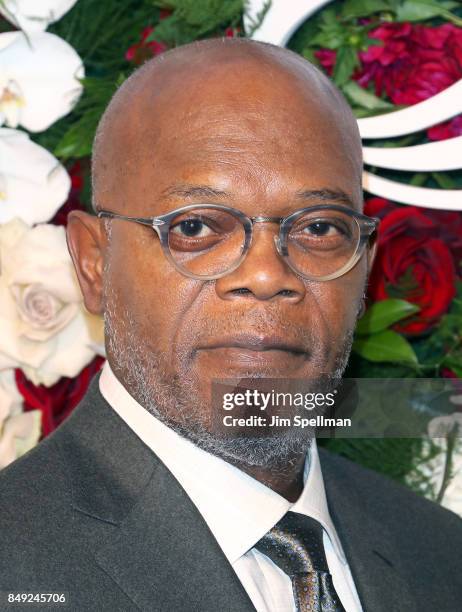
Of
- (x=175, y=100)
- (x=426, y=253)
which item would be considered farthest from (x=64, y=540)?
(x=426, y=253)

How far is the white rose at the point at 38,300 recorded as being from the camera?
6.16 feet

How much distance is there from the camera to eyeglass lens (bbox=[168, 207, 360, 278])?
4.55ft

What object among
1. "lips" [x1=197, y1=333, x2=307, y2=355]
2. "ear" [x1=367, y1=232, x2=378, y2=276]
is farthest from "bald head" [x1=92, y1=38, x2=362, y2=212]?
"lips" [x1=197, y1=333, x2=307, y2=355]

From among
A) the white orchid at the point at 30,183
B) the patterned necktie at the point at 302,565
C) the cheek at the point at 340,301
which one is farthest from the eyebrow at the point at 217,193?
the white orchid at the point at 30,183

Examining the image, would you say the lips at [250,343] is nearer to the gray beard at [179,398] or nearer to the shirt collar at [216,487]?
the gray beard at [179,398]

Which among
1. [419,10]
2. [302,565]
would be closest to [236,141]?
[302,565]

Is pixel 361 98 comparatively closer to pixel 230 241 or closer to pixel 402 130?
pixel 402 130

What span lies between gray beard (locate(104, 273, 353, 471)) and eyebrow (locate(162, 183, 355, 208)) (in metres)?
0.18

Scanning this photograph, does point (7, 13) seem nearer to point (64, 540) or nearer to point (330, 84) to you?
point (330, 84)

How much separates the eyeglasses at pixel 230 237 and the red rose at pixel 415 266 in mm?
488

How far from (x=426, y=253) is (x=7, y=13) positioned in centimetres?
84

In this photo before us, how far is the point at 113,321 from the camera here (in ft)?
4.93

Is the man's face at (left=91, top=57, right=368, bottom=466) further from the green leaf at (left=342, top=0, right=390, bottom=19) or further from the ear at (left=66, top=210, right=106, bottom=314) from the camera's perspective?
the green leaf at (left=342, top=0, right=390, bottom=19)

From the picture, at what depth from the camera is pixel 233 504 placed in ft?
4.64
